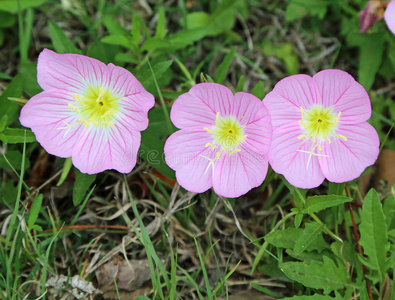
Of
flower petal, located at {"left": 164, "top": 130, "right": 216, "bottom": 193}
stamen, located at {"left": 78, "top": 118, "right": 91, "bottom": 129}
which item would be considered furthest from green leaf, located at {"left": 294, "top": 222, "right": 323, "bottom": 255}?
Result: stamen, located at {"left": 78, "top": 118, "right": 91, "bottom": 129}

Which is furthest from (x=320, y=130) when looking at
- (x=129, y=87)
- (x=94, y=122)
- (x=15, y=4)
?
(x=15, y=4)

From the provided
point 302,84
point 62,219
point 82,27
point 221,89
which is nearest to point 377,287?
point 302,84

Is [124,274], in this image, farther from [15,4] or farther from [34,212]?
[15,4]

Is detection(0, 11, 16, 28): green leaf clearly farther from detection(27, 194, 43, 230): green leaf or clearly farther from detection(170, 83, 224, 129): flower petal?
detection(170, 83, 224, 129): flower petal

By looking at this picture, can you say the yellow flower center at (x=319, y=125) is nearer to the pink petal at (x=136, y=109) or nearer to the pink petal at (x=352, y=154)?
the pink petal at (x=352, y=154)

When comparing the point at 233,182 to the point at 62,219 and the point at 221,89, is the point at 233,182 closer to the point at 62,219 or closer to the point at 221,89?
the point at 221,89
